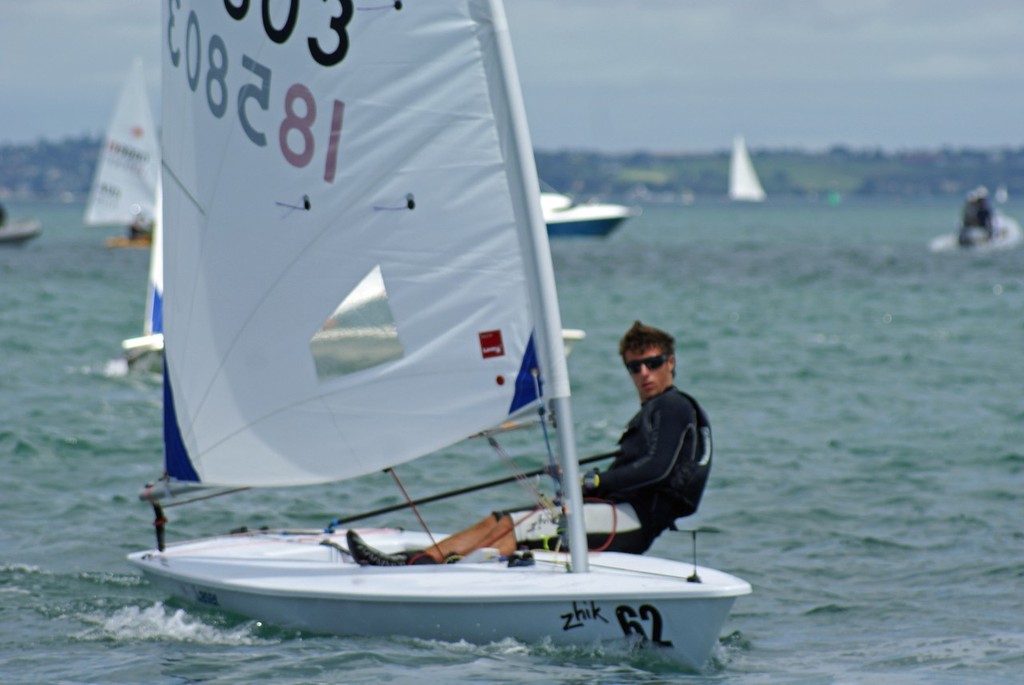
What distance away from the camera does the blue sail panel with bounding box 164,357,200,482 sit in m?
7.83

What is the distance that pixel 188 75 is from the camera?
7629 millimetres

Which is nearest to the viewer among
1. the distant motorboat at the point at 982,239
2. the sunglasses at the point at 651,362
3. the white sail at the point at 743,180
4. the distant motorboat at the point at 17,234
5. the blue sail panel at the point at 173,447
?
the sunglasses at the point at 651,362

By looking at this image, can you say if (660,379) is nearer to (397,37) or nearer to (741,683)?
(741,683)

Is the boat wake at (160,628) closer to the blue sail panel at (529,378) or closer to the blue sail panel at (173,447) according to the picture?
the blue sail panel at (173,447)

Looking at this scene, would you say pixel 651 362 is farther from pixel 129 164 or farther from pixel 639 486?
pixel 129 164

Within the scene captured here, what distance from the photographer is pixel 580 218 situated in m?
52.4

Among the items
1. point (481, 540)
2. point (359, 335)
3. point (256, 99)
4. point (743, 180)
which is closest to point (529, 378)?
point (359, 335)

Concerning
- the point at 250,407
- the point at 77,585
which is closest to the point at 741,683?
the point at 250,407

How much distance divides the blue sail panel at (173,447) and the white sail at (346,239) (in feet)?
0.05

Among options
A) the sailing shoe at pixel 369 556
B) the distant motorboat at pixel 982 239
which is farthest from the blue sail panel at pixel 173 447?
the distant motorboat at pixel 982 239

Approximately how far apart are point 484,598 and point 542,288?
1367 mm

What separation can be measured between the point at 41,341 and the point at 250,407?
14972 mm

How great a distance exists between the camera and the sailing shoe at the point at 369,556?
756 cm

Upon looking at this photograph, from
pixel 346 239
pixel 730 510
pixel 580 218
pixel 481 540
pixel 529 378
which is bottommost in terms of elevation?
pixel 730 510
